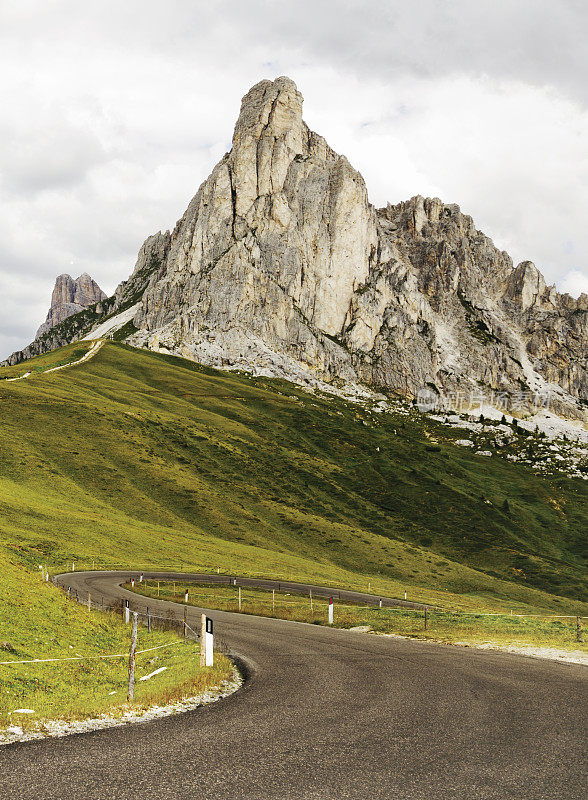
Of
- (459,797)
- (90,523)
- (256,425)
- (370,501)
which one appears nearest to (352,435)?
(256,425)

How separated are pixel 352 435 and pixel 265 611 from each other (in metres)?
134

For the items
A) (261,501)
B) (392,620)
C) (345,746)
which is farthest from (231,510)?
(345,746)

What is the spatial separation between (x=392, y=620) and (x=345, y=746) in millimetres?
27496

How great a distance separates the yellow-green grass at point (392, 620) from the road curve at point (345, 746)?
1158cm

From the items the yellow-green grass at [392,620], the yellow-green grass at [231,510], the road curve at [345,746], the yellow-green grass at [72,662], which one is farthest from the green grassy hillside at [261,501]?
the road curve at [345,746]

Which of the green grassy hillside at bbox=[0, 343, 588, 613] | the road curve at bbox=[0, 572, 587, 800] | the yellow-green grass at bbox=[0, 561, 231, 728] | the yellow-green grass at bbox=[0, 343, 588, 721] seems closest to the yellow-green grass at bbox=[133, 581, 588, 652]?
the road curve at bbox=[0, 572, 587, 800]

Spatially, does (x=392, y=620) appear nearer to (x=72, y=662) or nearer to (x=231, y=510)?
(x=72, y=662)

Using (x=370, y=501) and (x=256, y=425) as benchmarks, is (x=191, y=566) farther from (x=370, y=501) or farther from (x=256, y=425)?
(x=256, y=425)

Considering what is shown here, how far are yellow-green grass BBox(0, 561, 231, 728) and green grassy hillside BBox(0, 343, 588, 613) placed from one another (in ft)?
63.9

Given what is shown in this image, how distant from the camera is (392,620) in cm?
3731

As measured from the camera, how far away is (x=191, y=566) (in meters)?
66.6

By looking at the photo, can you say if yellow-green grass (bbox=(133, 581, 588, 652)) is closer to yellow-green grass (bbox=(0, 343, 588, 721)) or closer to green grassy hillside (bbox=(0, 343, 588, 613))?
yellow-green grass (bbox=(0, 343, 588, 721))

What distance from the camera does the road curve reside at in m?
9.34

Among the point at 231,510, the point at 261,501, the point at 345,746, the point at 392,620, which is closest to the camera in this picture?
the point at 345,746
